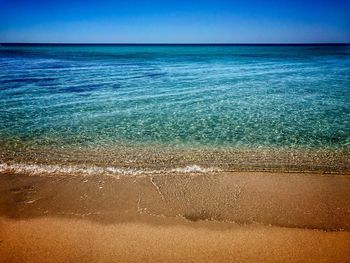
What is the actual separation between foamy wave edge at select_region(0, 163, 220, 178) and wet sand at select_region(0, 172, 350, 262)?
0.19 meters

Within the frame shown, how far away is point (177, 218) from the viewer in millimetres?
3900

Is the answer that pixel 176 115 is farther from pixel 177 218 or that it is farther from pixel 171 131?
pixel 177 218

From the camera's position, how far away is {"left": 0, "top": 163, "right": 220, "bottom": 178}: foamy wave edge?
525 cm

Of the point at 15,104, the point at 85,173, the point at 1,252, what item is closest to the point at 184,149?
the point at 85,173

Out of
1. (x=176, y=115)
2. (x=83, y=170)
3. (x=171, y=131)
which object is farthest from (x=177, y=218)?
(x=176, y=115)

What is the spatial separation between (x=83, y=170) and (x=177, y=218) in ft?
7.86

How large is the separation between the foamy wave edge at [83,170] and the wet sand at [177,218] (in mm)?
189

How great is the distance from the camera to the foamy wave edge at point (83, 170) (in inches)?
207

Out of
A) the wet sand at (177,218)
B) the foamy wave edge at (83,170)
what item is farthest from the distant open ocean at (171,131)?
the wet sand at (177,218)

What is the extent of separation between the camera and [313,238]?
3.48 metres

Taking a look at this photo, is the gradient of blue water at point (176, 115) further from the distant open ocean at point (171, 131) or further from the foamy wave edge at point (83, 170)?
the foamy wave edge at point (83, 170)

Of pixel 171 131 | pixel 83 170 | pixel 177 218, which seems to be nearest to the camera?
pixel 177 218

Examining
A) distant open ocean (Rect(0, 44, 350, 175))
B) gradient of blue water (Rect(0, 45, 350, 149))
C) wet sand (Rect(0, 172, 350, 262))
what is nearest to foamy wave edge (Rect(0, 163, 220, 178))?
distant open ocean (Rect(0, 44, 350, 175))

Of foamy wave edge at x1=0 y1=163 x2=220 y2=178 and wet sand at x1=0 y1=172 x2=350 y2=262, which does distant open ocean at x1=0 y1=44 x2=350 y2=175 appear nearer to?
foamy wave edge at x1=0 y1=163 x2=220 y2=178
